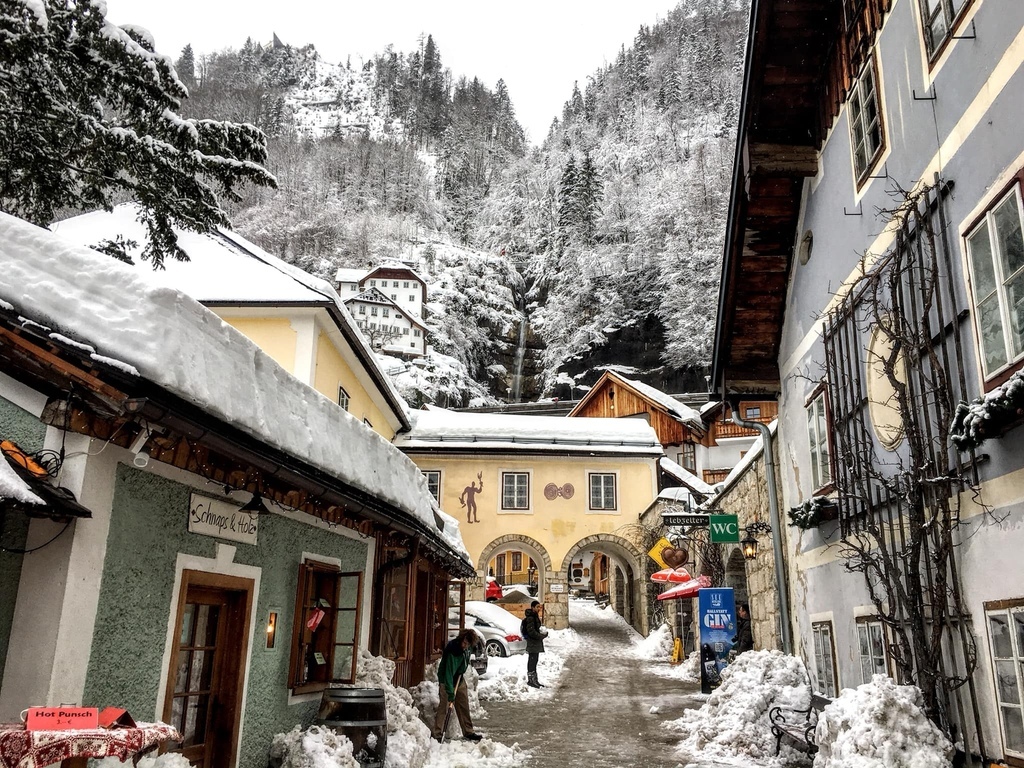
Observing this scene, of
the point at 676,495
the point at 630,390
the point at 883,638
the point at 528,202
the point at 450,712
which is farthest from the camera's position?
the point at 528,202

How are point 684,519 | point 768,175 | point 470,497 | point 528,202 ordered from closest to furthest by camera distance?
point 768,175
point 684,519
point 470,497
point 528,202

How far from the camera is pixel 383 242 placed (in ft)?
267

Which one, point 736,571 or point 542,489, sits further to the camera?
point 542,489

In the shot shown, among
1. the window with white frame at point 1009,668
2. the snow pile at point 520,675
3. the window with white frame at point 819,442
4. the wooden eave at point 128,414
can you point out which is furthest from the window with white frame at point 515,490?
the window with white frame at point 1009,668

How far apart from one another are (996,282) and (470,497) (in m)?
23.7

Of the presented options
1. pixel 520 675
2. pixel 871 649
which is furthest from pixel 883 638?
pixel 520 675

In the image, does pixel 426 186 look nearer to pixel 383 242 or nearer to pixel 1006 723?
pixel 383 242

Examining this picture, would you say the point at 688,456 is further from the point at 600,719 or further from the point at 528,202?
the point at 528,202

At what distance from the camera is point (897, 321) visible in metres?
6.29

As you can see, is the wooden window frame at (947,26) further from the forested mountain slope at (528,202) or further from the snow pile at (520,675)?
the forested mountain slope at (528,202)

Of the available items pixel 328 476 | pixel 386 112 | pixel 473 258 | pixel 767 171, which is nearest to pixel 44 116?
pixel 328 476

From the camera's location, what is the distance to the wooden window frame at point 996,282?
4742 millimetres

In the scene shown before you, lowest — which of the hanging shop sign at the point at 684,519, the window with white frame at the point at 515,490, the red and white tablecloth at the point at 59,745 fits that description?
the red and white tablecloth at the point at 59,745

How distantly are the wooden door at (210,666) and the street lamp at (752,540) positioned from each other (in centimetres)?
858
